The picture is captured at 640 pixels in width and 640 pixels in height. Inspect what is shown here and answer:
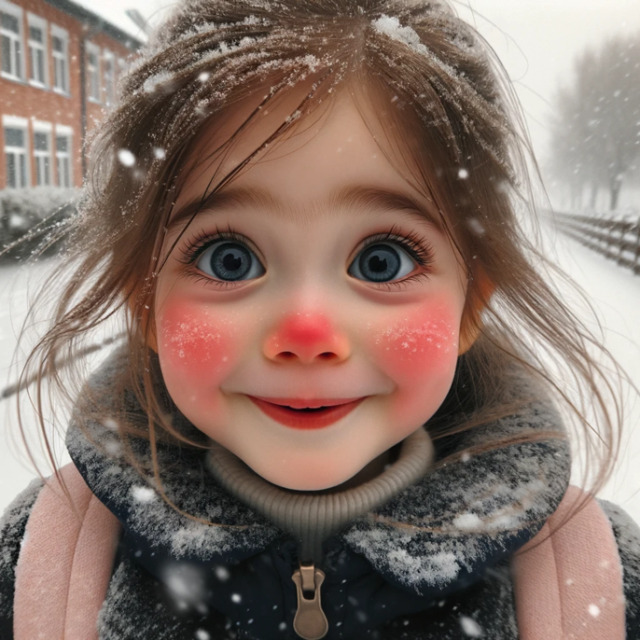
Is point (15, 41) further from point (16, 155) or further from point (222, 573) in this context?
point (222, 573)

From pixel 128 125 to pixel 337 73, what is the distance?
0.42 meters

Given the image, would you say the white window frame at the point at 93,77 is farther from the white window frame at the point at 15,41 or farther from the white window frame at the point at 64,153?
the white window frame at the point at 15,41

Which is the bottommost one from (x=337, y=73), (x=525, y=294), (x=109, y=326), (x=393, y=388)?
(x=109, y=326)

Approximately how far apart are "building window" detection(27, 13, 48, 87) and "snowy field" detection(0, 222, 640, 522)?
386cm

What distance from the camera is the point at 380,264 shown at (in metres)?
1.01

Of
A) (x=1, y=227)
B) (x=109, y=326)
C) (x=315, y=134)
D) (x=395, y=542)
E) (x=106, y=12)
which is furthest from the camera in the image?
(x=106, y=12)

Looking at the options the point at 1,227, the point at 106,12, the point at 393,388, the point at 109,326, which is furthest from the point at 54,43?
the point at 393,388

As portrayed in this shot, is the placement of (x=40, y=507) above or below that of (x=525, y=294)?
below

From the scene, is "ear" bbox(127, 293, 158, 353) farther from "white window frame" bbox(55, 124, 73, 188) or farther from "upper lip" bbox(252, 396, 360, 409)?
"white window frame" bbox(55, 124, 73, 188)

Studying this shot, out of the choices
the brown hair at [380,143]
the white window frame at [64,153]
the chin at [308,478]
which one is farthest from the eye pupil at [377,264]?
the white window frame at [64,153]

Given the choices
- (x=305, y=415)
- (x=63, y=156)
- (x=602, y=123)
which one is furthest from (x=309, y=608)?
(x=602, y=123)

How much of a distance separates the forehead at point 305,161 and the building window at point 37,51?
11534 mm

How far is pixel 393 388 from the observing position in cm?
102

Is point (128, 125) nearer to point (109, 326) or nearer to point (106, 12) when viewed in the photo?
point (109, 326)
